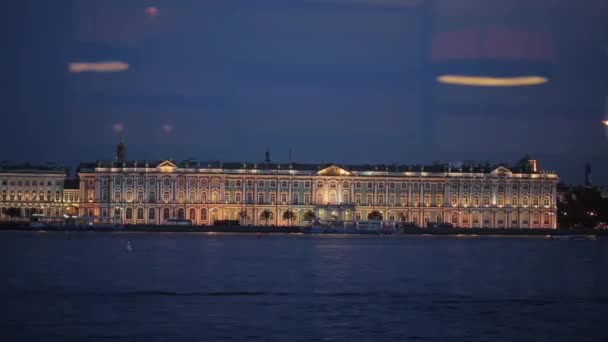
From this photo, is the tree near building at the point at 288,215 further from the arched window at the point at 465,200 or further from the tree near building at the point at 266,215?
the arched window at the point at 465,200

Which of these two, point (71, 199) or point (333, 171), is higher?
point (333, 171)

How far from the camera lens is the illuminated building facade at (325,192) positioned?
103m

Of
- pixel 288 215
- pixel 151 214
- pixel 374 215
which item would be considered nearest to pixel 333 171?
pixel 374 215

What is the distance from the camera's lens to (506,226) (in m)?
105

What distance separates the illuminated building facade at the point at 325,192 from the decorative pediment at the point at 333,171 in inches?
2.7

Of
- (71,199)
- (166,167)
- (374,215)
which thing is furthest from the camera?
(71,199)

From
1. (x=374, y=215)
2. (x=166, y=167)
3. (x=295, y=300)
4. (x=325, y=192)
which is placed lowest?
(x=295, y=300)

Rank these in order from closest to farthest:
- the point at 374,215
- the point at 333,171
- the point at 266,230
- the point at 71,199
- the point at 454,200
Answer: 1. the point at 266,230
2. the point at 333,171
3. the point at 374,215
4. the point at 454,200
5. the point at 71,199

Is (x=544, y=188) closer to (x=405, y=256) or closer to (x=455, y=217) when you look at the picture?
(x=455, y=217)

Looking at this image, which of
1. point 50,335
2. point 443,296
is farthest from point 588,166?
point 50,335

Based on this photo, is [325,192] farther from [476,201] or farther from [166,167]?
[166,167]

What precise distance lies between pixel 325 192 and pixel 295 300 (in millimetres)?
76864

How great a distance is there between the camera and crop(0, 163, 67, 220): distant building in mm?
109938

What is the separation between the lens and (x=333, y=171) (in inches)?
4117
